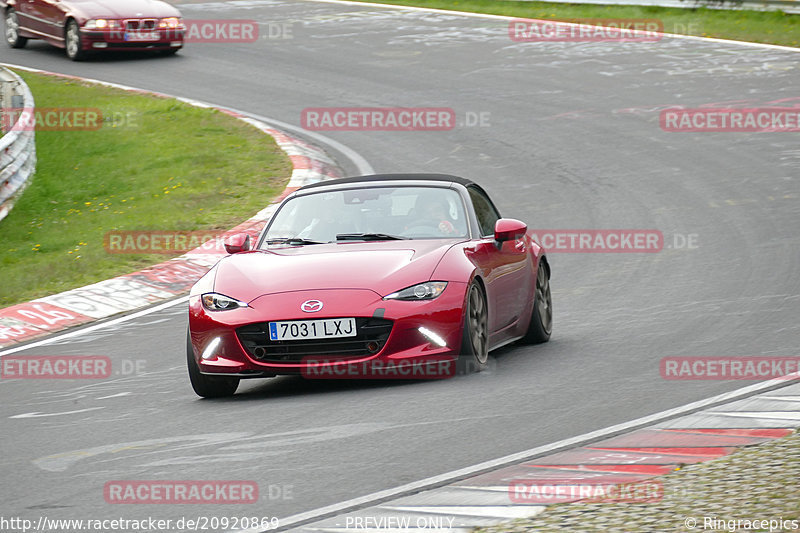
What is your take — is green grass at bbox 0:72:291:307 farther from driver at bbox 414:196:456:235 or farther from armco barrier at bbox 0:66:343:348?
driver at bbox 414:196:456:235

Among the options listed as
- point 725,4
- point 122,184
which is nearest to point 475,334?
point 122,184

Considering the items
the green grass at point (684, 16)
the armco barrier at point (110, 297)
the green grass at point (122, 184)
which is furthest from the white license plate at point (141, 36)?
the armco barrier at point (110, 297)

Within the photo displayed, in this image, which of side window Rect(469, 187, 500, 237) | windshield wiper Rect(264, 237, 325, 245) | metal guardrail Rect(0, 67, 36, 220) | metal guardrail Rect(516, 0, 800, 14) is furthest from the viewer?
metal guardrail Rect(516, 0, 800, 14)

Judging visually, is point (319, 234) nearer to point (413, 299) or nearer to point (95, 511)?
point (413, 299)

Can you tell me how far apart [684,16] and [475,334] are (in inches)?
797

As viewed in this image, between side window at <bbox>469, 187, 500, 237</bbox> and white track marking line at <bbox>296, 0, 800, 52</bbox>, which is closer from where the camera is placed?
side window at <bbox>469, 187, 500, 237</bbox>

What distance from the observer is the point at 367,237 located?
894cm

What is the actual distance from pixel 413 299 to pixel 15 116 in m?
11.8

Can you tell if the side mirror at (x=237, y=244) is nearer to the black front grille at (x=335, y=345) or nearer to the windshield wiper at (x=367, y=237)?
the windshield wiper at (x=367, y=237)

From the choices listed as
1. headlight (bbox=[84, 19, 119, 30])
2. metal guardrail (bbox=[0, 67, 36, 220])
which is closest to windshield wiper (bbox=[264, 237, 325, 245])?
metal guardrail (bbox=[0, 67, 36, 220])

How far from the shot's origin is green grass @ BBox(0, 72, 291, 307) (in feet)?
44.9

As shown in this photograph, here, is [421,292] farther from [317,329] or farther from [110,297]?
[110,297]

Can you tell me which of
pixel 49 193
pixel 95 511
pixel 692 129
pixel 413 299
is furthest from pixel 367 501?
pixel 692 129

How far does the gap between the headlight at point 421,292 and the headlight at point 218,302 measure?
931mm
